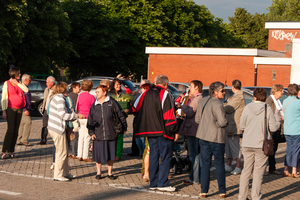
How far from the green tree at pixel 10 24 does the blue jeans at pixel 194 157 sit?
20221mm

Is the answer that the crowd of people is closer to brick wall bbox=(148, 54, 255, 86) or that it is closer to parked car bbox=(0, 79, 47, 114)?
parked car bbox=(0, 79, 47, 114)

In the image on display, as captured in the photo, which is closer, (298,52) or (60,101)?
(60,101)

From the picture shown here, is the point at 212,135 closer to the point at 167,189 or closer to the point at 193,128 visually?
the point at 193,128

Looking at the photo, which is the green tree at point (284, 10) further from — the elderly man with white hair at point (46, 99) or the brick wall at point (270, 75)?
the elderly man with white hair at point (46, 99)

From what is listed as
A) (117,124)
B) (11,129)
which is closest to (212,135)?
(117,124)

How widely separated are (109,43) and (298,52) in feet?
66.0

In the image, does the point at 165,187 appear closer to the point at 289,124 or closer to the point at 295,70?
the point at 289,124

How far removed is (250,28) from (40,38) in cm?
4831

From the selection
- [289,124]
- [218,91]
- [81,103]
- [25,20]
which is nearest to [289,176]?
[289,124]

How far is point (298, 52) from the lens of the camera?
68.2ft

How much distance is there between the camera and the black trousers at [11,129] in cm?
844

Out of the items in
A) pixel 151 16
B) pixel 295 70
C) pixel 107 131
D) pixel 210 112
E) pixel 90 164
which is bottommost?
pixel 90 164

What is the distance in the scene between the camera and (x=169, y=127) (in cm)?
599

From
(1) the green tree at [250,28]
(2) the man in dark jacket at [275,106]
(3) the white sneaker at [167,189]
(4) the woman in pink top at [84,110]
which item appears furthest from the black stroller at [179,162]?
(1) the green tree at [250,28]
